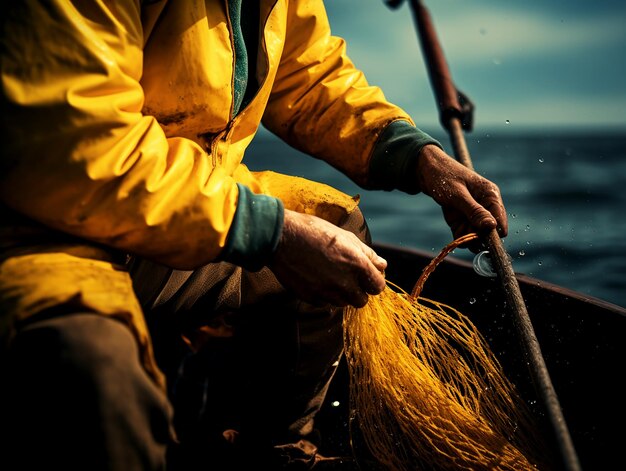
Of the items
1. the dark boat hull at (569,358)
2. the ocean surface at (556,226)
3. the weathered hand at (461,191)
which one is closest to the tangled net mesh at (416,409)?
the weathered hand at (461,191)

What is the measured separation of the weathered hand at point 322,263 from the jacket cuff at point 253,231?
0.05 m

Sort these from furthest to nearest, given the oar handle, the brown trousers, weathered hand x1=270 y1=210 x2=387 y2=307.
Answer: the oar handle
weathered hand x1=270 y1=210 x2=387 y2=307
the brown trousers

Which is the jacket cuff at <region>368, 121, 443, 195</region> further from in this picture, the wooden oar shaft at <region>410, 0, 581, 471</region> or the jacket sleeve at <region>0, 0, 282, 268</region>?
the jacket sleeve at <region>0, 0, 282, 268</region>

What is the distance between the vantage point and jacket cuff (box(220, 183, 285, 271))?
5.44 ft

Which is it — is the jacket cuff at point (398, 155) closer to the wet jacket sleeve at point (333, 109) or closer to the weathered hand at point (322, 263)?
the wet jacket sleeve at point (333, 109)

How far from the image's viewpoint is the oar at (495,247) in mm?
1726

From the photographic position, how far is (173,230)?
1575 millimetres

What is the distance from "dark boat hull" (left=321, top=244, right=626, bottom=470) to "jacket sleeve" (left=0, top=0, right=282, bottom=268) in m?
1.45

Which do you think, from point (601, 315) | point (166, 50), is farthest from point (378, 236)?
point (166, 50)

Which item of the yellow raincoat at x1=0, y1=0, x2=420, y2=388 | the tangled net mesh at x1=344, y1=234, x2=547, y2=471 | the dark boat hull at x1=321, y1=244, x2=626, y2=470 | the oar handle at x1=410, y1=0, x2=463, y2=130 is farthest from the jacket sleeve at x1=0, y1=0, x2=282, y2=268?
the oar handle at x1=410, y1=0, x2=463, y2=130

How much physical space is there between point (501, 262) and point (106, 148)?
1.50 metres

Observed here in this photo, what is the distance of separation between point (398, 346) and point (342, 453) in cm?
72

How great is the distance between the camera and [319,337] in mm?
2377

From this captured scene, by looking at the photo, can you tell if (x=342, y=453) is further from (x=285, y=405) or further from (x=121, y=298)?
(x=121, y=298)
